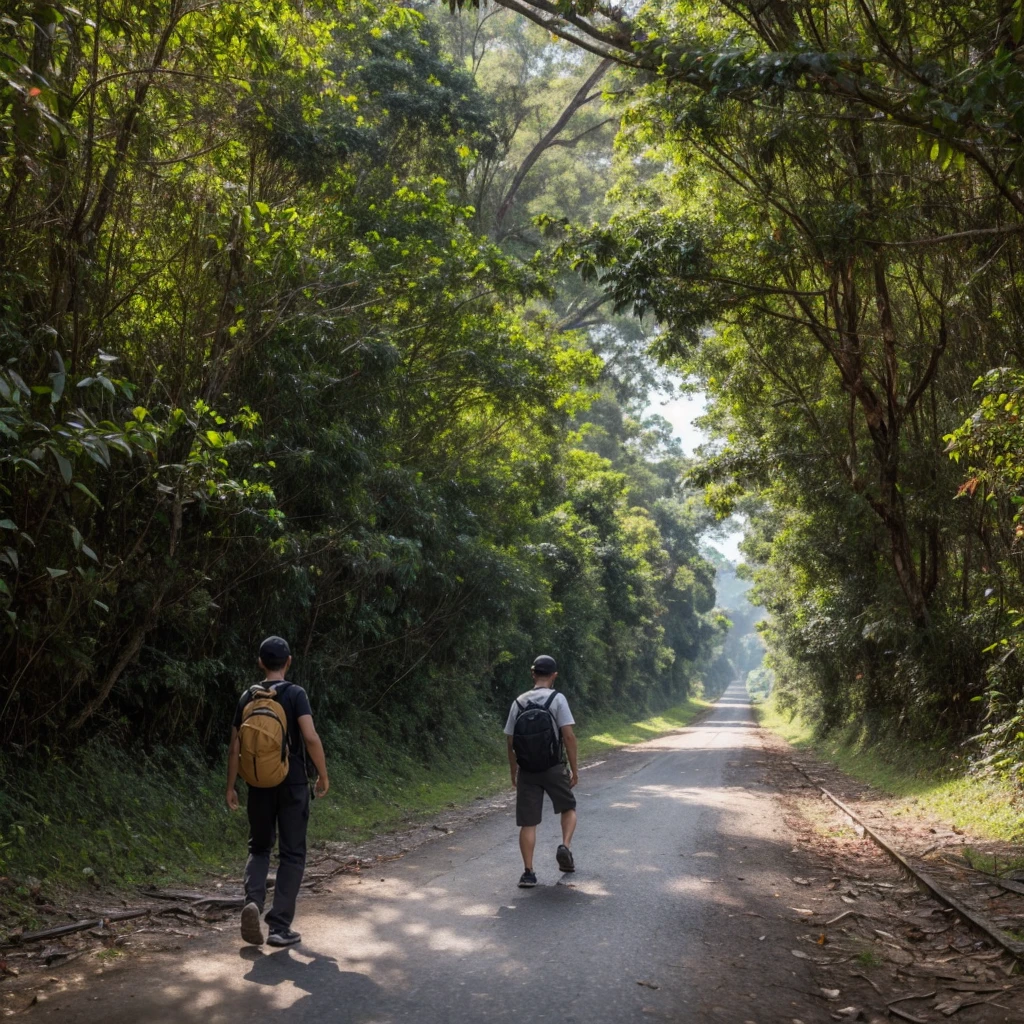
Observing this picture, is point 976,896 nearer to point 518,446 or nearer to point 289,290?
point 289,290

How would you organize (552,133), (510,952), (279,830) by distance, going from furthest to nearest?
1. (552,133)
2. (279,830)
3. (510,952)

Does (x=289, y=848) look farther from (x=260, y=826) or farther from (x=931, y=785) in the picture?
(x=931, y=785)

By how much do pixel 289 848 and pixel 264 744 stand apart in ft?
2.30

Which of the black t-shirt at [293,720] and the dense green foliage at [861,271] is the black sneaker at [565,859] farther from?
the dense green foliage at [861,271]

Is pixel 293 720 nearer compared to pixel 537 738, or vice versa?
pixel 293 720

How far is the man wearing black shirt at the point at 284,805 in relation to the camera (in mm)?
5812

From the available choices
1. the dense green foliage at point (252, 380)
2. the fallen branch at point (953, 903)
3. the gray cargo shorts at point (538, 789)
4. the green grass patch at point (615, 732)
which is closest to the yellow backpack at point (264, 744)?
the dense green foliage at point (252, 380)

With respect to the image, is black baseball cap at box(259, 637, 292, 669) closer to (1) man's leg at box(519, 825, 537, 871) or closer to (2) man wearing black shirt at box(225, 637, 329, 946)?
(2) man wearing black shirt at box(225, 637, 329, 946)

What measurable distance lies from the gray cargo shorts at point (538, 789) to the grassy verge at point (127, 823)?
2937 mm

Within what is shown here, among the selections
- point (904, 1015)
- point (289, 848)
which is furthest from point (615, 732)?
point (904, 1015)

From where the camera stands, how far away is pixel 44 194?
22.1 ft

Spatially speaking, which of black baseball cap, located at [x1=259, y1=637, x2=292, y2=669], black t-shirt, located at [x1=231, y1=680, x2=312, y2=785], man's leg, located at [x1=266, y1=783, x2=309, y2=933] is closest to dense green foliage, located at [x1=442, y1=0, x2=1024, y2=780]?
black baseball cap, located at [x1=259, y1=637, x2=292, y2=669]

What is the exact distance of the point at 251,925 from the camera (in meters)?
5.61

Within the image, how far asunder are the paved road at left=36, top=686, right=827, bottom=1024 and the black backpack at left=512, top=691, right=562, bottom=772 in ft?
3.17
